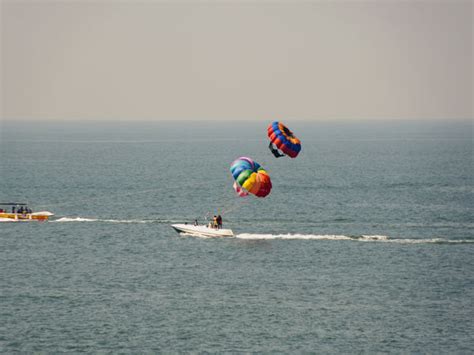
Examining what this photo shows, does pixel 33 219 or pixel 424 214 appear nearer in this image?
pixel 33 219

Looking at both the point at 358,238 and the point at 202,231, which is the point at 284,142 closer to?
the point at 202,231

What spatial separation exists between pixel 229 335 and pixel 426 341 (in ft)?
58.9

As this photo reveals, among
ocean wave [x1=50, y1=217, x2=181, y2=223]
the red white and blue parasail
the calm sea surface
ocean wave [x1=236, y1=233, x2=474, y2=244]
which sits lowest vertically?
the calm sea surface

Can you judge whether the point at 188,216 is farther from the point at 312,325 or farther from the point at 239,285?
the point at 312,325

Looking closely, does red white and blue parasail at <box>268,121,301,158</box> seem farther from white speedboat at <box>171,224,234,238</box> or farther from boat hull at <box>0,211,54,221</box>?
boat hull at <box>0,211,54,221</box>

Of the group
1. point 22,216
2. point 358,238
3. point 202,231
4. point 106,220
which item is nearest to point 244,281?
point 202,231

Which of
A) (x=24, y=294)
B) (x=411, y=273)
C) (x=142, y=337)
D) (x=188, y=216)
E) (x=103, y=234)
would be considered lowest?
(x=142, y=337)

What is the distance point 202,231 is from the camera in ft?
409

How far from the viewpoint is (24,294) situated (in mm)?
92375

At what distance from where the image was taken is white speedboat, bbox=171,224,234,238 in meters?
124

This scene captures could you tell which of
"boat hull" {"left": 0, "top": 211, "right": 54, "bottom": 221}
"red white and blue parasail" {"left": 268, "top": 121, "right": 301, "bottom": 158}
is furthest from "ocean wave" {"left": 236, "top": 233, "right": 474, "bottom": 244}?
"boat hull" {"left": 0, "top": 211, "right": 54, "bottom": 221}

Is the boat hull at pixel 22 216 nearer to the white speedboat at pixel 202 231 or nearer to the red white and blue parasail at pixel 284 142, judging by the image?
the white speedboat at pixel 202 231

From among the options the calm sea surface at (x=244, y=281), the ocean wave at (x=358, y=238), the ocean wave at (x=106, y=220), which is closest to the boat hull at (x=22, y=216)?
the ocean wave at (x=106, y=220)

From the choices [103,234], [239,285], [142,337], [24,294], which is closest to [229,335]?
[142,337]
